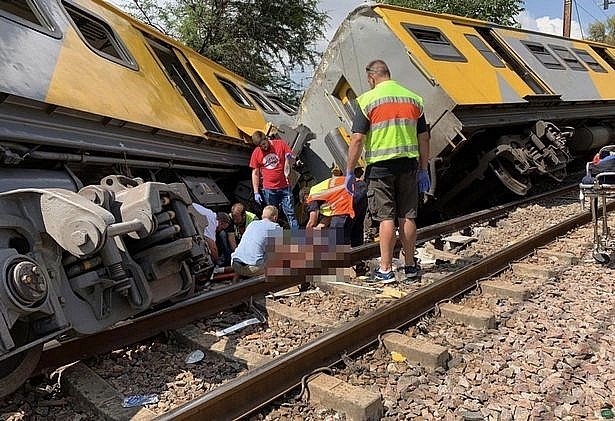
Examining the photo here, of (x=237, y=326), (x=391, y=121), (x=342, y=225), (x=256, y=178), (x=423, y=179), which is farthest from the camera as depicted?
(x=256, y=178)

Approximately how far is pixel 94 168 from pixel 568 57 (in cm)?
986

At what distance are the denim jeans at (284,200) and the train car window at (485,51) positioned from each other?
12.1 ft

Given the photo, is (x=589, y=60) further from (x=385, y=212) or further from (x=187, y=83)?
(x=385, y=212)

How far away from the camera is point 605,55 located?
14.7 meters

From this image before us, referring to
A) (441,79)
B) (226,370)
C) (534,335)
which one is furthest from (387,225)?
(441,79)

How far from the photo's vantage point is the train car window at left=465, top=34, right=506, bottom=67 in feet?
30.8

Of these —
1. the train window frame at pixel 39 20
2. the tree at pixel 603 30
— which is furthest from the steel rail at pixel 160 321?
the tree at pixel 603 30

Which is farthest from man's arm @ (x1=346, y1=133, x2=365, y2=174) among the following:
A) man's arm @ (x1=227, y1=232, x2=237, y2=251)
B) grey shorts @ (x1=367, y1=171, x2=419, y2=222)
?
man's arm @ (x1=227, y1=232, x2=237, y2=251)

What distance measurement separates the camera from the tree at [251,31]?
19906 mm

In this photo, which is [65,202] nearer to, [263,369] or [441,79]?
[263,369]

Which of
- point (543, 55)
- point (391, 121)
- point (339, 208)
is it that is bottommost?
point (339, 208)

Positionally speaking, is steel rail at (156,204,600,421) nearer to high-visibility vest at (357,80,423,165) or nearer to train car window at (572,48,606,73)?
high-visibility vest at (357,80,423,165)

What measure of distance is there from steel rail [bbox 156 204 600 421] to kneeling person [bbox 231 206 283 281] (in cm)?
163

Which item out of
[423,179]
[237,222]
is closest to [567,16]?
[237,222]
